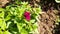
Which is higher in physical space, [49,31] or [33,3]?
[33,3]

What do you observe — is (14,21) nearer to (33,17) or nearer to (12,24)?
(12,24)

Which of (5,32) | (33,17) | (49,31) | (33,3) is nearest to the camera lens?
(5,32)

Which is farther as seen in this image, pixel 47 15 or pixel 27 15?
pixel 47 15

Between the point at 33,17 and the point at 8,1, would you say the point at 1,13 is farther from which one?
the point at 8,1

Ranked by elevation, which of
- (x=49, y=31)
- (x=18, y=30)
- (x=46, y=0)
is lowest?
(x=49, y=31)

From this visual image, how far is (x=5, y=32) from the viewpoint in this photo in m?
2.62

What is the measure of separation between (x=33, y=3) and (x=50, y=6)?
32cm

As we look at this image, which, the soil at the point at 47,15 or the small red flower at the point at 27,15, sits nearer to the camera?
the small red flower at the point at 27,15

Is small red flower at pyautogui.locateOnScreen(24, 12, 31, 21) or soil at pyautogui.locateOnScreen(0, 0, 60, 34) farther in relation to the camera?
soil at pyautogui.locateOnScreen(0, 0, 60, 34)

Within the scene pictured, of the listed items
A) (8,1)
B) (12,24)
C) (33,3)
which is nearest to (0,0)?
(8,1)

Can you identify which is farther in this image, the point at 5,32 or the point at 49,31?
the point at 49,31

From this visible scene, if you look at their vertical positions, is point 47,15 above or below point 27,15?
below

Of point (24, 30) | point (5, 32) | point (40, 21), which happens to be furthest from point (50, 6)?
point (5, 32)

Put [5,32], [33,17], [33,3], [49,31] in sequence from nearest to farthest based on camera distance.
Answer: [5,32]
[33,17]
[49,31]
[33,3]
